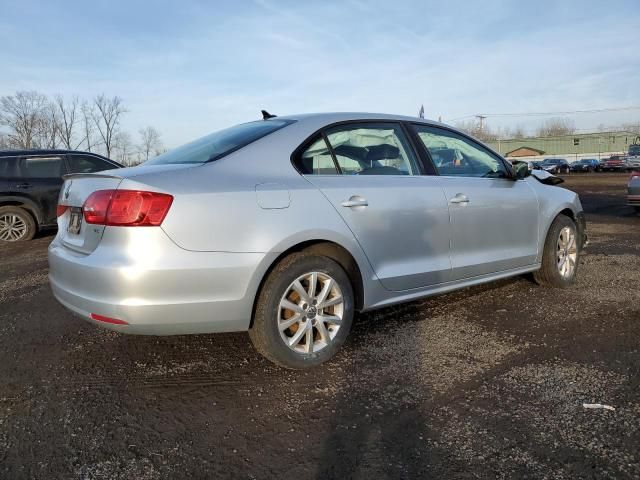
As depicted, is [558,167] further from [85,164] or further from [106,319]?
[106,319]

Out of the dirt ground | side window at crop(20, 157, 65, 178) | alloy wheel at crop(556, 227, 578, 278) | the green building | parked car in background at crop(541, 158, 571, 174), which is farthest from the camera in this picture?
the green building

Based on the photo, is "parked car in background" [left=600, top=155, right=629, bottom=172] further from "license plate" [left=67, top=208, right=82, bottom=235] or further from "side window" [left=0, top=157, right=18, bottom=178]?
"license plate" [left=67, top=208, right=82, bottom=235]

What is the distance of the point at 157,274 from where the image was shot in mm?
2654

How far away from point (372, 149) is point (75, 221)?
2.05 meters

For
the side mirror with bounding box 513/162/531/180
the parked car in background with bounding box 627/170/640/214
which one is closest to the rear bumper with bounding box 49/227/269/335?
the side mirror with bounding box 513/162/531/180

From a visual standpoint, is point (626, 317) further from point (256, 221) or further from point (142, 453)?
point (142, 453)

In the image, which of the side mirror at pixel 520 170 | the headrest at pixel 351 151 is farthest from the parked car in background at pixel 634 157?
the headrest at pixel 351 151

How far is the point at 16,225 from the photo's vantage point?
896cm

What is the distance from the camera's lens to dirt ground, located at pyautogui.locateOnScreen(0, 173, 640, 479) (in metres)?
2.21

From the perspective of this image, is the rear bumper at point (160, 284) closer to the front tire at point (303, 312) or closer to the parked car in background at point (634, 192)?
the front tire at point (303, 312)

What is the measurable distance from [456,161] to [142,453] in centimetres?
320

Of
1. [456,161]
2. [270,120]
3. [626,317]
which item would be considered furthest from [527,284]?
[270,120]

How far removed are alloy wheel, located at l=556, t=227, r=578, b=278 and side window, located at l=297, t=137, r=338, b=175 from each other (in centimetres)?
277

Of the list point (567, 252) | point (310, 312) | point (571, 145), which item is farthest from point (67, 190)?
point (571, 145)
